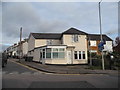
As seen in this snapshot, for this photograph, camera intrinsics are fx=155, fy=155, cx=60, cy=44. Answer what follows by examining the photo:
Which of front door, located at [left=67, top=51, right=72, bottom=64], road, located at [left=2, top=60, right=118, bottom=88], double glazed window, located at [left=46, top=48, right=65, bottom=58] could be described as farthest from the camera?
front door, located at [left=67, top=51, right=72, bottom=64]

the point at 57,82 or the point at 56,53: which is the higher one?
the point at 56,53

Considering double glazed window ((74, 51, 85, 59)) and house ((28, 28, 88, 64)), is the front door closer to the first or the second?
house ((28, 28, 88, 64))

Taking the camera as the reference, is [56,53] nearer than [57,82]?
No

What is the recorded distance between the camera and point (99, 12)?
20531 mm

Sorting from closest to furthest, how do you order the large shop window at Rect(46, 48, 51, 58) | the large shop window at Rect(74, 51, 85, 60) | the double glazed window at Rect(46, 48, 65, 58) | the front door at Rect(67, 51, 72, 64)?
the double glazed window at Rect(46, 48, 65, 58)
the large shop window at Rect(46, 48, 51, 58)
the front door at Rect(67, 51, 72, 64)
the large shop window at Rect(74, 51, 85, 60)

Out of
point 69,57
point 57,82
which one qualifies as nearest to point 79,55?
point 69,57

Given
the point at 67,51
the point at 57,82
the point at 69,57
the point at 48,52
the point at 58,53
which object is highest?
the point at 67,51

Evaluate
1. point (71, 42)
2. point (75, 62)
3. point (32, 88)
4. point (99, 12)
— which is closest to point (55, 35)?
point (71, 42)

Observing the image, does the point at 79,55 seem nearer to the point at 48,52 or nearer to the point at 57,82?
the point at 48,52

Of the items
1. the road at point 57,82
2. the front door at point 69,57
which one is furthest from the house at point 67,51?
the road at point 57,82

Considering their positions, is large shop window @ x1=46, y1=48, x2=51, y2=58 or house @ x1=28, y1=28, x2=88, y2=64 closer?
house @ x1=28, y1=28, x2=88, y2=64

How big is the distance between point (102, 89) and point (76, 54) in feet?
71.6

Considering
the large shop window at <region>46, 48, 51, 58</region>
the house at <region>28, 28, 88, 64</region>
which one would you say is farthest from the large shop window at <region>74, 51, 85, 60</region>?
the large shop window at <region>46, 48, 51, 58</region>

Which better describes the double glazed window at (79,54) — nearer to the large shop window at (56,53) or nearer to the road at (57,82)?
the large shop window at (56,53)
